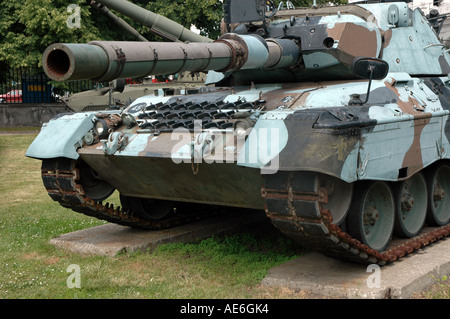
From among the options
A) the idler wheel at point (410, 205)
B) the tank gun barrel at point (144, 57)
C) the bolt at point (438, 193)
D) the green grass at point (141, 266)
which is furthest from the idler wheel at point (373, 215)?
the tank gun barrel at point (144, 57)

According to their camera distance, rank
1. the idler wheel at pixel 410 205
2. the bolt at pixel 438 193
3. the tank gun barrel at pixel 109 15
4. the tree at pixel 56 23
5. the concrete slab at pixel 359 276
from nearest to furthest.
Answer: the concrete slab at pixel 359 276, the idler wheel at pixel 410 205, the bolt at pixel 438 193, the tank gun barrel at pixel 109 15, the tree at pixel 56 23

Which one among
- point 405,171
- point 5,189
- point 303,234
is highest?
point 405,171

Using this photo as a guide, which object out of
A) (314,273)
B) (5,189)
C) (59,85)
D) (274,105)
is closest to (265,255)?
(314,273)

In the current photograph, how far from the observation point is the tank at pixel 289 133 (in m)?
5.97

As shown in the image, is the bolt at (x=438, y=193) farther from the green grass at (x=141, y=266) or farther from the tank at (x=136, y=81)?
the tank at (x=136, y=81)

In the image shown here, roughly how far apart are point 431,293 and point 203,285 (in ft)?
7.57

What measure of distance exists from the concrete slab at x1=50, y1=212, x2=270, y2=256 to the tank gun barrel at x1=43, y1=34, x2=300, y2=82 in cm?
302

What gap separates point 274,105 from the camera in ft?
23.2

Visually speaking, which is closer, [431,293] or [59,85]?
[431,293]

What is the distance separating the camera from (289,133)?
616 centimetres

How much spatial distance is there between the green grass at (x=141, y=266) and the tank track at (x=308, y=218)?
0.63m

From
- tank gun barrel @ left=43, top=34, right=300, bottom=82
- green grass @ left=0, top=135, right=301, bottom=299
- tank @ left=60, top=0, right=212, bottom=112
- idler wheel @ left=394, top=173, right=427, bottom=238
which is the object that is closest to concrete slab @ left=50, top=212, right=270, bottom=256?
green grass @ left=0, top=135, right=301, bottom=299

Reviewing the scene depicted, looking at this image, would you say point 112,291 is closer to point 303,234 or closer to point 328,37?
point 303,234

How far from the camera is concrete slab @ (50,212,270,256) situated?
26.8 ft
